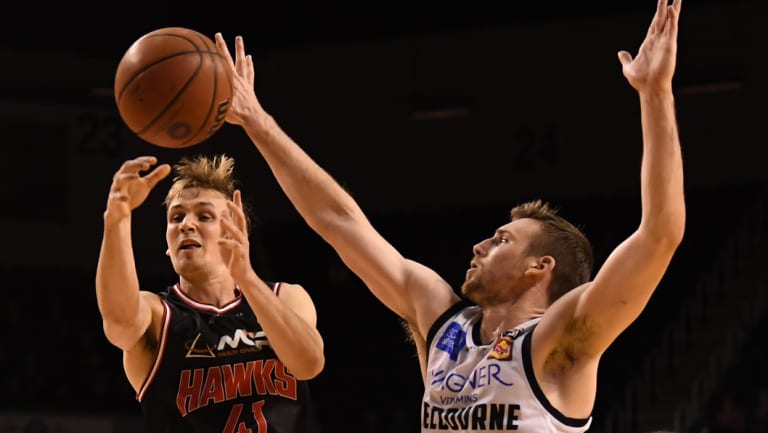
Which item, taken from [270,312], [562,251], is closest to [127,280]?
[270,312]

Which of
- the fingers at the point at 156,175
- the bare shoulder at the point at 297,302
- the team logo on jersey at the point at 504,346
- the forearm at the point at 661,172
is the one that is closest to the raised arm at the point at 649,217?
the forearm at the point at 661,172

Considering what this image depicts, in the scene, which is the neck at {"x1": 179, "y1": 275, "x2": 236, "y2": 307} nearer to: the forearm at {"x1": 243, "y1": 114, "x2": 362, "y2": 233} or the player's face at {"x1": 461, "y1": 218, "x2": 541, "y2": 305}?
the forearm at {"x1": 243, "y1": 114, "x2": 362, "y2": 233}

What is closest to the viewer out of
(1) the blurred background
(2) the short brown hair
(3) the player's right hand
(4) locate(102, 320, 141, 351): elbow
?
(3) the player's right hand

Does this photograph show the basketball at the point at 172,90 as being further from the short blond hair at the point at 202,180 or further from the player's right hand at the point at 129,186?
the short blond hair at the point at 202,180

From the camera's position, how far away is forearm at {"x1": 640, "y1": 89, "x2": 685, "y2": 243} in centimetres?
353

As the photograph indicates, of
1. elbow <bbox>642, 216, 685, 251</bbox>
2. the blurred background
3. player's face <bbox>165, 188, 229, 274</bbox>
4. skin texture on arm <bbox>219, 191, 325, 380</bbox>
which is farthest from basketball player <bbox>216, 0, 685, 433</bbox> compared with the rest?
the blurred background

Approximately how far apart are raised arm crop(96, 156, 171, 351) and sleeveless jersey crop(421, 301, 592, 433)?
1021mm

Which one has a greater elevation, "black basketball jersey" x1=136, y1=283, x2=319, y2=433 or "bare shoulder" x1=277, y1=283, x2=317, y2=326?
"bare shoulder" x1=277, y1=283, x2=317, y2=326

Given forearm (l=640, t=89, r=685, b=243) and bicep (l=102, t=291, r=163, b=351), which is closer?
forearm (l=640, t=89, r=685, b=243)

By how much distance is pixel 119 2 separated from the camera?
1338 centimetres

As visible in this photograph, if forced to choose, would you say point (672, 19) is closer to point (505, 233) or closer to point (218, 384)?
point (505, 233)

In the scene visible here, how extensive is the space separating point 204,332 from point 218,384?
0.22 meters

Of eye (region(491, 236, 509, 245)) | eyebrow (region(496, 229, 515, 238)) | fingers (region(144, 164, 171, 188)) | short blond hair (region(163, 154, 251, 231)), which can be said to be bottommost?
eye (region(491, 236, 509, 245))

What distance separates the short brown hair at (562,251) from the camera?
4.15m
